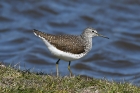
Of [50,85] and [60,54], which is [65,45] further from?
[50,85]

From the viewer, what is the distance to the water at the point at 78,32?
51.5ft

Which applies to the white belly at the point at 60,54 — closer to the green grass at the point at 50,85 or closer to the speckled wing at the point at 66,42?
the speckled wing at the point at 66,42

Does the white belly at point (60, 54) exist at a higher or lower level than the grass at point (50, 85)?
higher

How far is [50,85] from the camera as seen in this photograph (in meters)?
8.53

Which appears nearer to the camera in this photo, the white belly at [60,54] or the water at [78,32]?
the white belly at [60,54]

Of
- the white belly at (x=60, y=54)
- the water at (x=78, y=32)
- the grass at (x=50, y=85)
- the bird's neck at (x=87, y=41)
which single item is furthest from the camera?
the water at (x=78, y=32)

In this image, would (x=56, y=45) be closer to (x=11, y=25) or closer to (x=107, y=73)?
(x=107, y=73)

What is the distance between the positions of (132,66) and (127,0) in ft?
25.6

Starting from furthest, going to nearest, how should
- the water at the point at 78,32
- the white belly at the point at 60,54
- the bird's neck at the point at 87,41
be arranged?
the water at the point at 78,32
the bird's neck at the point at 87,41
the white belly at the point at 60,54

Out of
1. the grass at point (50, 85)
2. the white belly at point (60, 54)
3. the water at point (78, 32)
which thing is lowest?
the grass at point (50, 85)

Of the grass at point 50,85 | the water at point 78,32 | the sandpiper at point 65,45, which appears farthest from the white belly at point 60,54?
the water at point 78,32

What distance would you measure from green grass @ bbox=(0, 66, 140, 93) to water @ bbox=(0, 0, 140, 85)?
470cm

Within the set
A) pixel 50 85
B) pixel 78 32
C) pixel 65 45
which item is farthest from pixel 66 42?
pixel 78 32

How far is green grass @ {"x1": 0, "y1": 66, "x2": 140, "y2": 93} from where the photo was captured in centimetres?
823
